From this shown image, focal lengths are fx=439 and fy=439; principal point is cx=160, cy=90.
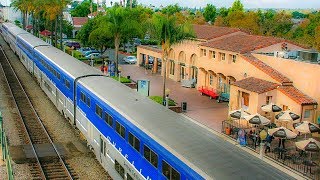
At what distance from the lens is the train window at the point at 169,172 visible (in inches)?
488

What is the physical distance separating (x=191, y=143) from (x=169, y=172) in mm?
1108

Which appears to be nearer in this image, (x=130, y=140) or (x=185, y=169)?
(x=185, y=169)

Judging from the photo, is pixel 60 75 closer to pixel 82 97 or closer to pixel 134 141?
pixel 82 97

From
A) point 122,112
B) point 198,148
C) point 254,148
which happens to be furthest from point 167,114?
point 254,148

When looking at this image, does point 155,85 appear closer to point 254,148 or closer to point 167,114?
point 254,148

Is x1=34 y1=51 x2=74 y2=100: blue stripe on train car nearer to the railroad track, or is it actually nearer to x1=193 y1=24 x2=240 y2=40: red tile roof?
the railroad track

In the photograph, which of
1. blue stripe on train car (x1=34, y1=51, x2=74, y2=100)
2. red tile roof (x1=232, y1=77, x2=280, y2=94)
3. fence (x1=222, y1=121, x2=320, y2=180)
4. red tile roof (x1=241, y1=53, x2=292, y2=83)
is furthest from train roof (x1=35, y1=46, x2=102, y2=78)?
red tile roof (x1=241, y1=53, x2=292, y2=83)

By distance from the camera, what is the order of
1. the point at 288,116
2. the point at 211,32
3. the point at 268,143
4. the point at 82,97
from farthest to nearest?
the point at 211,32 → the point at 288,116 → the point at 268,143 → the point at 82,97

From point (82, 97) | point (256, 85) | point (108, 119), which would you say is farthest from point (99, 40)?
point (108, 119)

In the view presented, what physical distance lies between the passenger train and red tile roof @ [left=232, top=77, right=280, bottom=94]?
34.2 ft

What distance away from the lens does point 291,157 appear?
2239 cm

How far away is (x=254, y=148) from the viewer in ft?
79.7

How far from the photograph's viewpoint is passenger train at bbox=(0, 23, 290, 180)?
1173 centimetres

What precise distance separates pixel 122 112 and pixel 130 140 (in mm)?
1405
